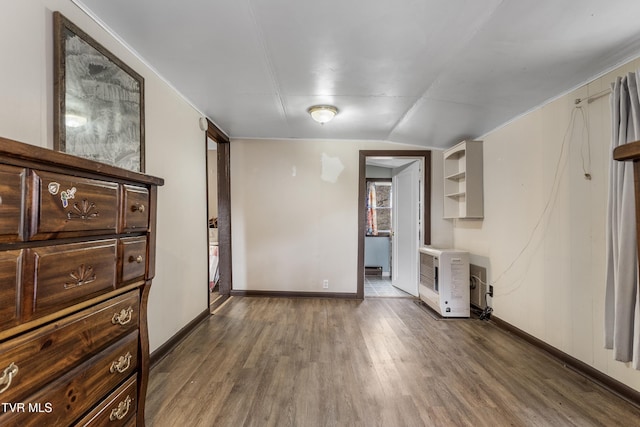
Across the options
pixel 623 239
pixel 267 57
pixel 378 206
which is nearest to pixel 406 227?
pixel 378 206

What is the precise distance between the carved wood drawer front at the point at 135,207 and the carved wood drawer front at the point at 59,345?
0.88ft

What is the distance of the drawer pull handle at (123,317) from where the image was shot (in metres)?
1.01

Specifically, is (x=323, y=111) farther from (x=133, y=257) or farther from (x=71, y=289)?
(x=71, y=289)

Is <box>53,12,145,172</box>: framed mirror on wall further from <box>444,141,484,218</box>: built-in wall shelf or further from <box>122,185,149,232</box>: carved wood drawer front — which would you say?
<box>444,141,484,218</box>: built-in wall shelf

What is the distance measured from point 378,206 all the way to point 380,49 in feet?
13.9

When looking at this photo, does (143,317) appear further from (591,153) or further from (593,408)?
(591,153)

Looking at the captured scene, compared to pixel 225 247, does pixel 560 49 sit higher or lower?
higher

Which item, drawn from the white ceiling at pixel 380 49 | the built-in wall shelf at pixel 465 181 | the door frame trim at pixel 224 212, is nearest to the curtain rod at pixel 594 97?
the white ceiling at pixel 380 49

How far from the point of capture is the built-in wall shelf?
3.35m

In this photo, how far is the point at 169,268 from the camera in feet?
7.77

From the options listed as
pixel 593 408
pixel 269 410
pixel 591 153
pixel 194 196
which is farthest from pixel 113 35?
pixel 593 408

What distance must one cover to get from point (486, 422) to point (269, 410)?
124cm

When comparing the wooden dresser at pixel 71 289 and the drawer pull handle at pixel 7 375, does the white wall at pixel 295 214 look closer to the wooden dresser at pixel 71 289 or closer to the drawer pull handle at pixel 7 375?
the wooden dresser at pixel 71 289

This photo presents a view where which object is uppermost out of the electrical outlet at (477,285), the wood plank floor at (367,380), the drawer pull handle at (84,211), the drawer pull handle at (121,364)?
the drawer pull handle at (84,211)
